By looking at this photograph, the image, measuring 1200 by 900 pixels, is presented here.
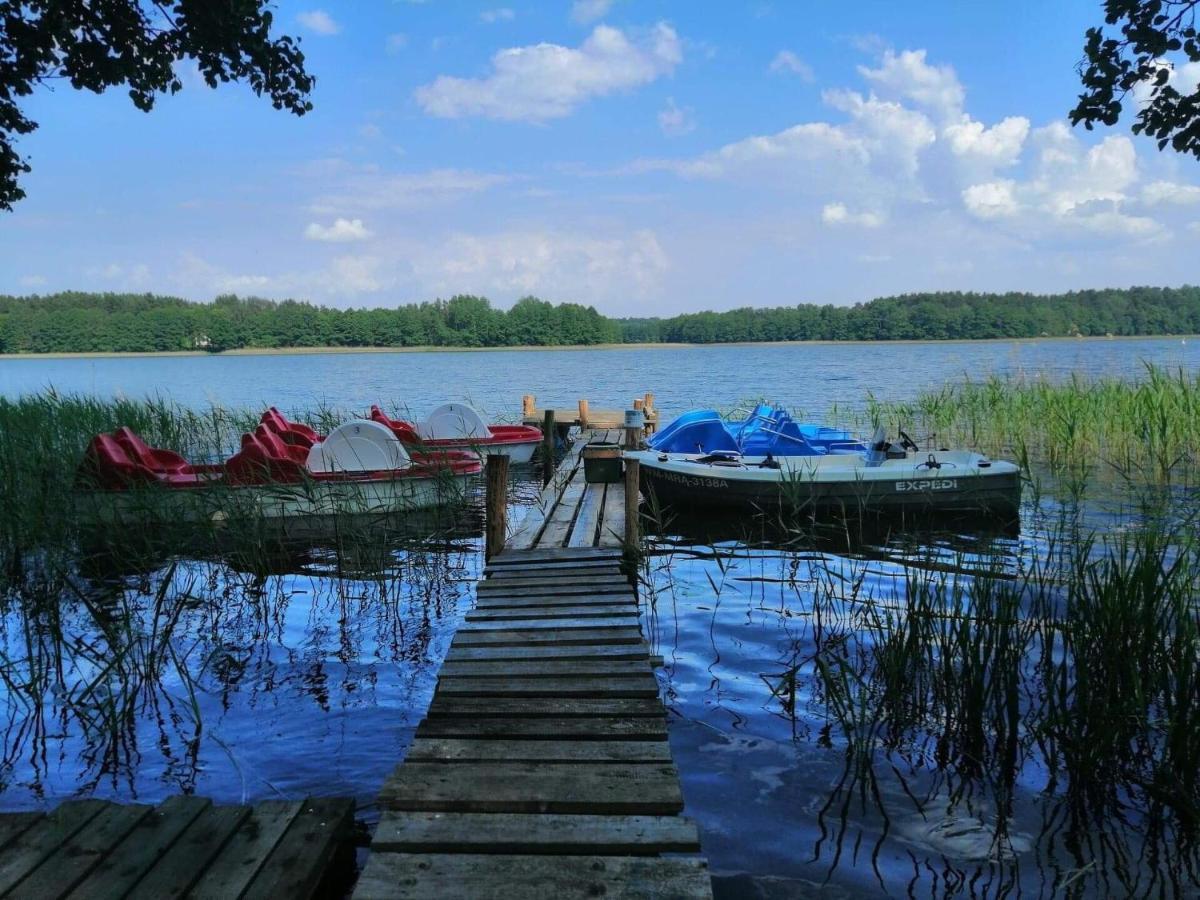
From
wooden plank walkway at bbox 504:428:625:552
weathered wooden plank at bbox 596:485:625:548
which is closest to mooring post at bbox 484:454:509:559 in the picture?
wooden plank walkway at bbox 504:428:625:552

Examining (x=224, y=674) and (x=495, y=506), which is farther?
(x=495, y=506)

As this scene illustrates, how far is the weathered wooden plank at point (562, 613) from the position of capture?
203 inches

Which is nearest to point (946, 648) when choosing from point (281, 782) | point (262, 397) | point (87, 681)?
point (281, 782)

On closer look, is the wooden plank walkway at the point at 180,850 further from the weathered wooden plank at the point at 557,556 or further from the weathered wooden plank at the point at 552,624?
the weathered wooden plank at the point at 557,556

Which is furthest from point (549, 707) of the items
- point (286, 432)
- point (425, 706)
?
point (286, 432)

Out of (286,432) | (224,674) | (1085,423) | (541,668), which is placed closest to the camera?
(541,668)

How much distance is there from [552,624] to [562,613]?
0.23 meters

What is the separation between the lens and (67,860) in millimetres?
2955

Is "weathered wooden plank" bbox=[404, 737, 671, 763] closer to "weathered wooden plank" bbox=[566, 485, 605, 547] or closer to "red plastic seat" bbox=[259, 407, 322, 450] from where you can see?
"weathered wooden plank" bbox=[566, 485, 605, 547]

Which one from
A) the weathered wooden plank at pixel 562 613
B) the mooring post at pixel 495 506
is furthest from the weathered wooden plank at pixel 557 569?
the weathered wooden plank at pixel 562 613

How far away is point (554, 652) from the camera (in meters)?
4.49

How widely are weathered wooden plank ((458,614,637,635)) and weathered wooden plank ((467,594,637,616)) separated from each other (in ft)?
0.94

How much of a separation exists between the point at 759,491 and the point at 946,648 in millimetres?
6423

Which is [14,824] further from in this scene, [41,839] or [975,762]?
[975,762]
